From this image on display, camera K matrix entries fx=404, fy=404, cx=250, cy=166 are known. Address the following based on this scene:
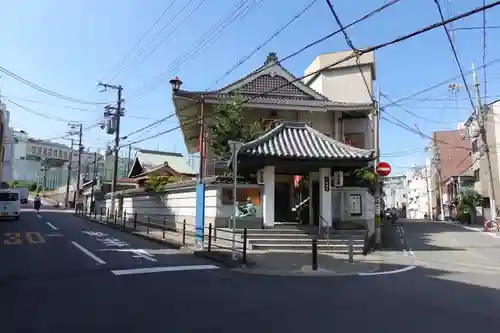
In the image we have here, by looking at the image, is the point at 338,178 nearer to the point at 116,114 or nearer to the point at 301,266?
the point at 301,266

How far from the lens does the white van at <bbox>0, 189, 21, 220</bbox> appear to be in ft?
97.3

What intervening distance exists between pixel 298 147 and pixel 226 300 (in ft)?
36.9

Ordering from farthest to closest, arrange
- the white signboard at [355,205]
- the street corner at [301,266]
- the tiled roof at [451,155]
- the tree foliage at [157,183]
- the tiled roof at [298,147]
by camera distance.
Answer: the tiled roof at [451,155] < the tree foliage at [157,183] < the white signboard at [355,205] < the tiled roof at [298,147] < the street corner at [301,266]

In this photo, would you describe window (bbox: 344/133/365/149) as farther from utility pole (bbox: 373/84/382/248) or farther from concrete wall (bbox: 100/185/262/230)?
concrete wall (bbox: 100/185/262/230)

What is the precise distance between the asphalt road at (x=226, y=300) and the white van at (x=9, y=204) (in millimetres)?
20729

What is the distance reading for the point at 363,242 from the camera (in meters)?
16.8

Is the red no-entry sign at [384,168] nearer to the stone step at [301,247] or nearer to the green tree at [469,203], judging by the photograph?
the stone step at [301,247]

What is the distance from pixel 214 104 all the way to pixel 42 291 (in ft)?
61.7

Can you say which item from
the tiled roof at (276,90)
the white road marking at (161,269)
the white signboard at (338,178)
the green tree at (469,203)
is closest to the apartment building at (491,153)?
the green tree at (469,203)

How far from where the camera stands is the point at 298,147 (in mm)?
17859

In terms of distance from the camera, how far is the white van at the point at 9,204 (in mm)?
29663

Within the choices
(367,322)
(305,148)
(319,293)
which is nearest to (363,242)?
(305,148)

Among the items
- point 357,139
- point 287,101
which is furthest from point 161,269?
point 357,139

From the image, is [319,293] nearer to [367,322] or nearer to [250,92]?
[367,322]
